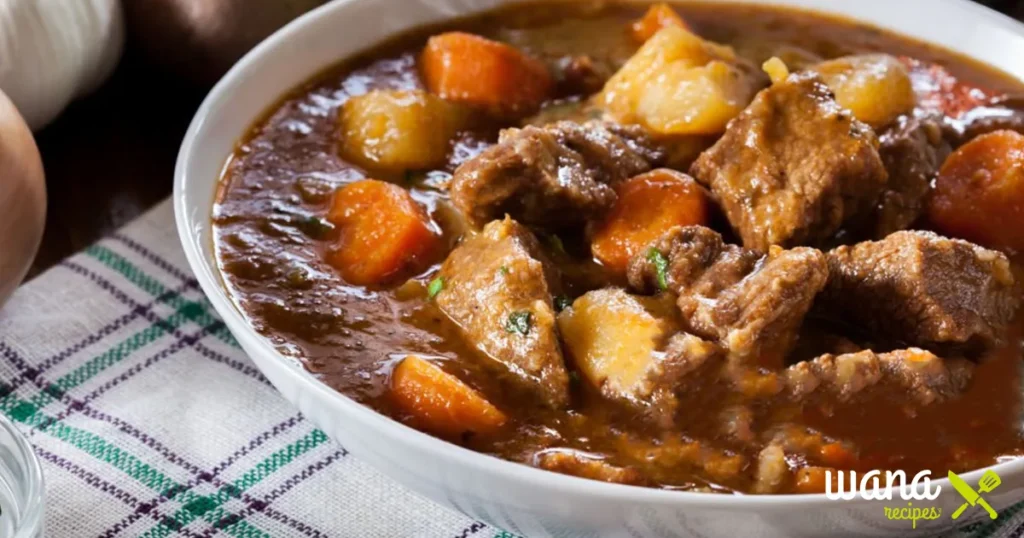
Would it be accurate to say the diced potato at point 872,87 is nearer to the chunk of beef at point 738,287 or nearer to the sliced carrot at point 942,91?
the sliced carrot at point 942,91

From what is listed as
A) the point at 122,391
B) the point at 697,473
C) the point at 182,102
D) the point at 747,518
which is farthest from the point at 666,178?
the point at 182,102

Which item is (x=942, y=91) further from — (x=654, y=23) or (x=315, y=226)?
(x=315, y=226)

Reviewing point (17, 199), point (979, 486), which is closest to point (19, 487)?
point (17, 199)

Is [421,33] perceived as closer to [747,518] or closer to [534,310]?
[534,310]

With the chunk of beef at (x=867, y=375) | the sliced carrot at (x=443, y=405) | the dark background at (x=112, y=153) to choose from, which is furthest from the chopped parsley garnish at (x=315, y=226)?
the chunk of beef at (x=867, y=375)

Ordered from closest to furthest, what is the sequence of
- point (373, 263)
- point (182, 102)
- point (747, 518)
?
point (747, 518), point (373, 263), point (182, 102)

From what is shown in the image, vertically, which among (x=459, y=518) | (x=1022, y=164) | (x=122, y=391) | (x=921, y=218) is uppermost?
(x=1022, y=164)
